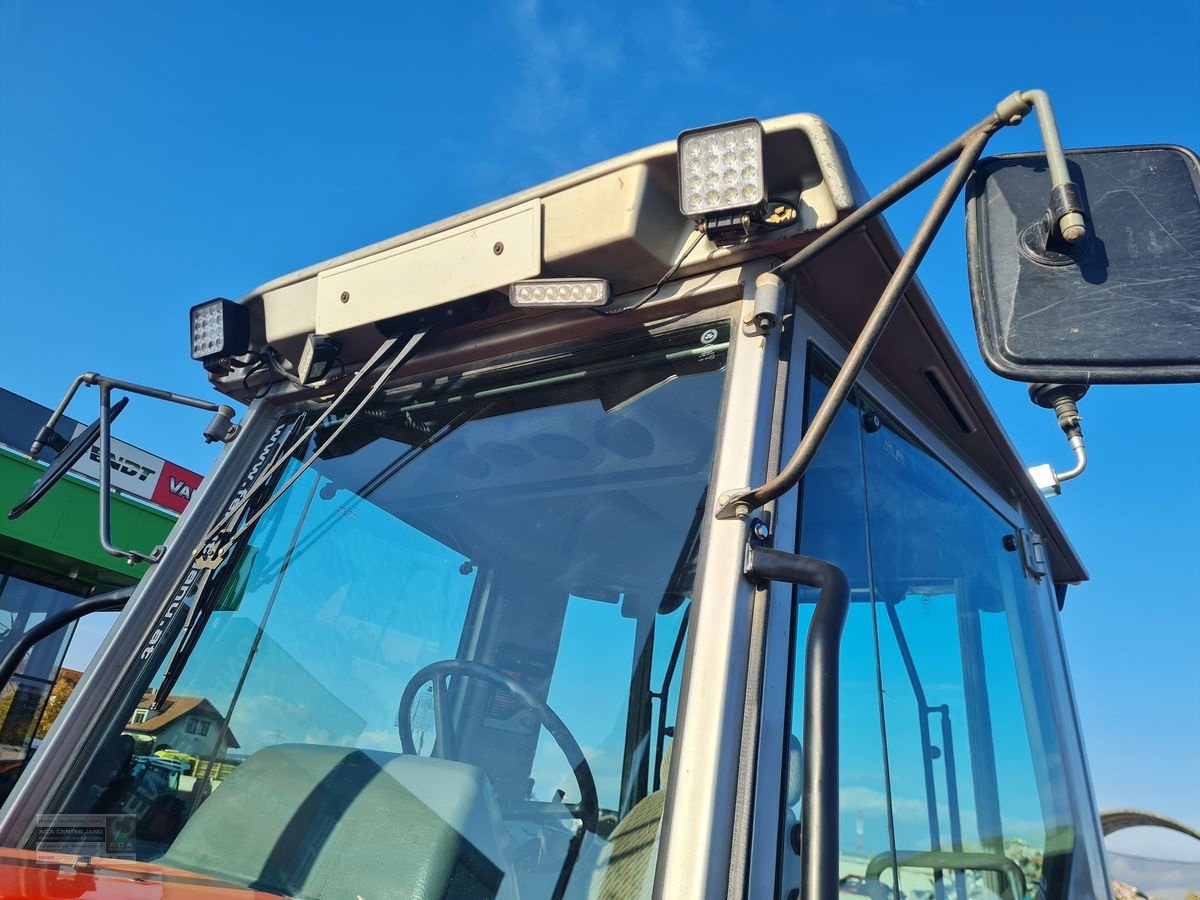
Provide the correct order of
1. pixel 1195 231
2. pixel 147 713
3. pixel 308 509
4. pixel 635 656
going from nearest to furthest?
pixel 1195 231, pixel 635 656, pixel 147 713, pixel 308 509

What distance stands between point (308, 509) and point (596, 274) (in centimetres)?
76

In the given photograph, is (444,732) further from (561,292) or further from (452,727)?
(561,292)

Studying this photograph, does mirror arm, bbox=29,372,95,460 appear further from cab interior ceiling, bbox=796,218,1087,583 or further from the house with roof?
cab interior ceiling, bbox=796,218,1087,583

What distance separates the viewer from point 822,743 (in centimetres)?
95

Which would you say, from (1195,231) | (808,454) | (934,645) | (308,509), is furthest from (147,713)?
(1195,231)

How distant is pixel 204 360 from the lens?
6.72 feet

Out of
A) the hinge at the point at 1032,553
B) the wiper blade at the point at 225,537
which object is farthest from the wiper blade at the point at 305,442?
the hinge at the point at 1032,553

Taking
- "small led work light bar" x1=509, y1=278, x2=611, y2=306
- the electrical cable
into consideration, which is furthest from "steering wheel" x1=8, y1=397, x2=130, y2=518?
the electrical cable

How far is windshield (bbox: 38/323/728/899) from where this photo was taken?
1249 millimetres

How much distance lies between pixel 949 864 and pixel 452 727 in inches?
35.1

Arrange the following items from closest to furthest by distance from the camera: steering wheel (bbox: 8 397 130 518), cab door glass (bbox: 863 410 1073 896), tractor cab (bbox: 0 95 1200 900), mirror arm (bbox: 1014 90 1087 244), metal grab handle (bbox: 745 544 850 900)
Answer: metal grab handle (bbox: 745 544 850 900), mirror arm (bbox: 1014 90 1087 244), tractor cab (bbox: 0 95 1200 900), cab door glass (bbox: 863 410 1073 896), steering wheel (bbox: 8 397 130 518)

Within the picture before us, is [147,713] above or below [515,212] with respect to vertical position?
below

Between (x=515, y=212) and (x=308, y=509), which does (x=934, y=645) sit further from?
(x=308, y=509)

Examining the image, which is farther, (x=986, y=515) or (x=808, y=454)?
(x=986, y=515)
